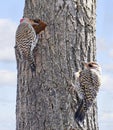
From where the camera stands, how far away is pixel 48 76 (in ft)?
15.9

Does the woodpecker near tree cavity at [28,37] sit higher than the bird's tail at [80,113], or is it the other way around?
the woodpecker near tree cavity at [28,37]

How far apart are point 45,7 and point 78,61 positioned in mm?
792

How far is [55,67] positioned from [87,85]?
2.04ft

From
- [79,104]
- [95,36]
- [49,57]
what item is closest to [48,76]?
[49,57]

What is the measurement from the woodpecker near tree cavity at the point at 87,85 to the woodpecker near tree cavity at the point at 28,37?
632mm

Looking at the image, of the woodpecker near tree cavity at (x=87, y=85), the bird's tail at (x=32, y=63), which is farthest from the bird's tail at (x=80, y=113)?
the bird's tail at (x=32, y=63)

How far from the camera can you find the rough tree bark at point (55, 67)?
484cm

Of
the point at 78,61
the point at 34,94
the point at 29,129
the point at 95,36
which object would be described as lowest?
the point at 29,129

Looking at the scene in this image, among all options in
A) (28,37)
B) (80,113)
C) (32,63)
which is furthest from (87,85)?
(28,37)

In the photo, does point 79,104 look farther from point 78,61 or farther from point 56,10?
point 56,10

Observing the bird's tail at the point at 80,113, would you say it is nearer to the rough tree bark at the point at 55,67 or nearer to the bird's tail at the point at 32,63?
the rough tree bark at the point at 55,67

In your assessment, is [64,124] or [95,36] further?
[95,36]

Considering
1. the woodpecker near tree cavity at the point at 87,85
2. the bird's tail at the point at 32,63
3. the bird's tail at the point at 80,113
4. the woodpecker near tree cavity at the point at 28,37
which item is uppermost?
the woodpecker near tree cavity at the point at 28,37

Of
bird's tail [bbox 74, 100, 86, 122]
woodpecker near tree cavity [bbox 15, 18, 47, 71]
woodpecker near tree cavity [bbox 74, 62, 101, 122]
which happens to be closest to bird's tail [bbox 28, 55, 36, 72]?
woodpecker near tree cavity [bbox 15, 18, 47, 71]
